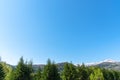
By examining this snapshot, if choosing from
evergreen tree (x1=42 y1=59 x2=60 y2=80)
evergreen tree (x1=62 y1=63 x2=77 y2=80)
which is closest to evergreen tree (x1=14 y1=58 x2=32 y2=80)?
evergreen tree (x1=42 y1=59 x2=60 y2=80)

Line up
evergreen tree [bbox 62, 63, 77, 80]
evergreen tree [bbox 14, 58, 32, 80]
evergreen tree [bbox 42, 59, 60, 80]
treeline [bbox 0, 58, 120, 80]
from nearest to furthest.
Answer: evergreen tree [bbox 14, 58, 32, 80], treeline [bbox 0, 58, 120, 80], evergreen tree [bbox 42, 59, 60, 80], evergreen tree [bbox 62, 63, 77, 80]

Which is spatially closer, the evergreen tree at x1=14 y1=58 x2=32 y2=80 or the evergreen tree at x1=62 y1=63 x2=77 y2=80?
the evergreen tree at x1=14 y1=58 x2=32 y2=80

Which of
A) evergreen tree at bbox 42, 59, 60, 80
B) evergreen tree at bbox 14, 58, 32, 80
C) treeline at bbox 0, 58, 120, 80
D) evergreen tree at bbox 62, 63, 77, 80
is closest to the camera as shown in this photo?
evergreen tree at bbox 14, 58, 32, 80

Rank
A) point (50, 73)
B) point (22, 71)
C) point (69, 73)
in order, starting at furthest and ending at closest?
point (69, 73) → point (50, 73) → point (22, 71)

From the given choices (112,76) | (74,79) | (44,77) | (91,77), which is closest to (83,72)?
(74,79)

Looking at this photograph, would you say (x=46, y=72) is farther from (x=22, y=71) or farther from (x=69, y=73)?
Result: (x=69, y=73)

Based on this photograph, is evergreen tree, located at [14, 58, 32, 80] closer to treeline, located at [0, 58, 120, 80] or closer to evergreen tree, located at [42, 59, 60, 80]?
treeline, located at [0, 58, 120, 80]

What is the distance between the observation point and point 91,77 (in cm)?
7800

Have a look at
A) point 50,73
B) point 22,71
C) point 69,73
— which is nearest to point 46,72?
point 50,73

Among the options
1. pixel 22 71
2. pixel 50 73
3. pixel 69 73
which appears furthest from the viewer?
pixel 69 73

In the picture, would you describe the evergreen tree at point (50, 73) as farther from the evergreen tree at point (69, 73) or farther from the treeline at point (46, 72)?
the evergreen tree at point (69, 73)

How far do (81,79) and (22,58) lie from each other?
21630 millimetres

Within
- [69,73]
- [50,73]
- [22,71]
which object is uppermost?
[22,71]

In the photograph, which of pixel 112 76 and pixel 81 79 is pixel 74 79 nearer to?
pixel 81 79
